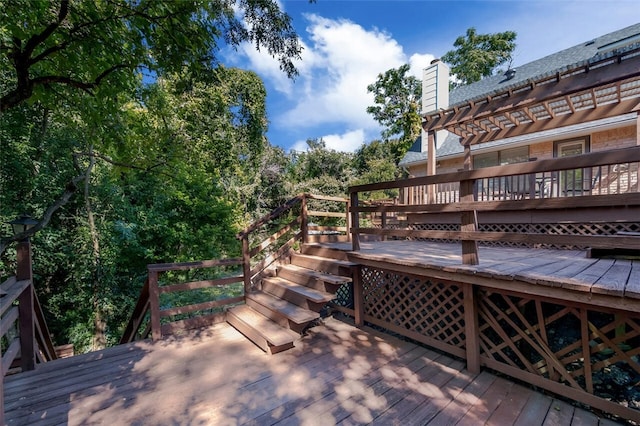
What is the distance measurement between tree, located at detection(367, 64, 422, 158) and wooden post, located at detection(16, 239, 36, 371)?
53.9ft

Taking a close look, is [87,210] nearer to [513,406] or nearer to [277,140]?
[513,406]

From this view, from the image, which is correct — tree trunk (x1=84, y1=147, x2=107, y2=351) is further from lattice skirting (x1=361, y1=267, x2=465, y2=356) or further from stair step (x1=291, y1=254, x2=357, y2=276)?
lattice skirting (x1=361, y1=267, x2=465, y2=356)

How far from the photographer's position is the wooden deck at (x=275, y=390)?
2.14 metres

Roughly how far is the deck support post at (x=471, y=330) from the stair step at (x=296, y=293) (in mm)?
1544

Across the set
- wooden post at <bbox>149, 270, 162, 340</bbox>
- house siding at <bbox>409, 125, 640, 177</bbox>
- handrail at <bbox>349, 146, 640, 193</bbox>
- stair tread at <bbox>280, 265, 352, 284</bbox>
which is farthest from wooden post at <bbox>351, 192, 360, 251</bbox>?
house siding at <bbox>409, 125, 640, 177</bbox>

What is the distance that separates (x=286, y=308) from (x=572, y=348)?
290 centimetres

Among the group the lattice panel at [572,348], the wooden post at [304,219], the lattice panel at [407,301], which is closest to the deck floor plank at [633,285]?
the lattice panel at [572,348]

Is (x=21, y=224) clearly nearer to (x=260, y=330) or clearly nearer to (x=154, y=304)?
(x=154, y=304)

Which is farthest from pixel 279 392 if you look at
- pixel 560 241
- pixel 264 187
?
pixel 264 187

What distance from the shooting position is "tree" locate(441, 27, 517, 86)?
684 inches

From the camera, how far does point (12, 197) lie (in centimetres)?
525

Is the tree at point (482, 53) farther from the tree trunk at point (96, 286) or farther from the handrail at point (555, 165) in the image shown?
the tree trunk at point (96, 286)

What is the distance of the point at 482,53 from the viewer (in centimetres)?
1747

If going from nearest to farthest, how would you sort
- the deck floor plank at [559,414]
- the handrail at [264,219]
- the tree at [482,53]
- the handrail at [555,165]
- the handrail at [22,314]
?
the handrail at [555,165]
the deck floor plank at [559,414]
the handrail at [22,314]
the handrail at [264,219]
the tree at [482,53]
